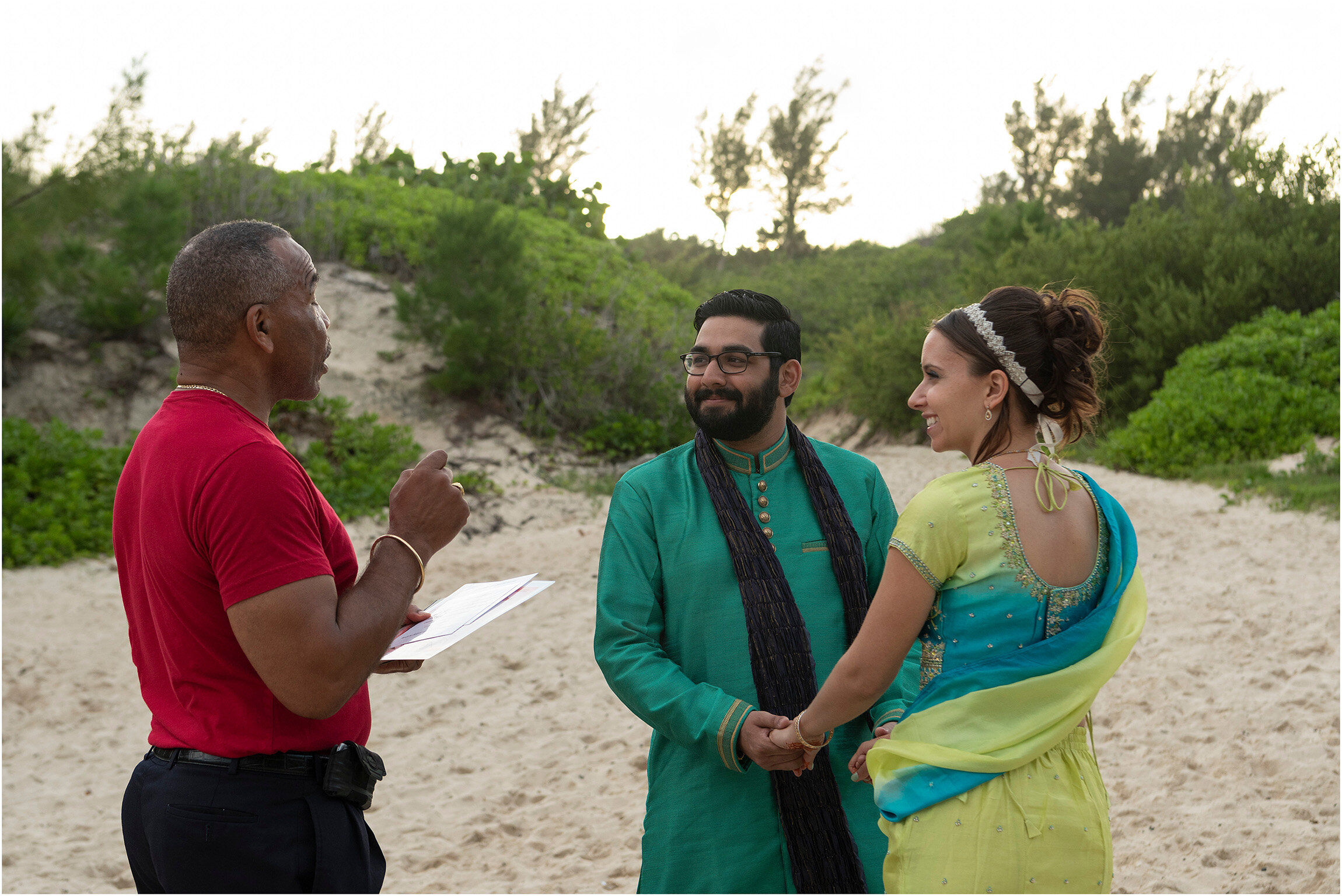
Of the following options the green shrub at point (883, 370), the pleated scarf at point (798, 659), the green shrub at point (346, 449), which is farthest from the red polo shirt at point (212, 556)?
the green shrub at point (883, 370)

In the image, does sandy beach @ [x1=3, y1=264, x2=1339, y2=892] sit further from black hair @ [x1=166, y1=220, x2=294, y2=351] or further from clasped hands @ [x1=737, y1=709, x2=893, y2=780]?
black hair @ [x1=166, y1=220, x2=294, y2=351]

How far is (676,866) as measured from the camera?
2305 millimetres

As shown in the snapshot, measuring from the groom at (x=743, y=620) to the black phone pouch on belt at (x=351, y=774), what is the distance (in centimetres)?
61

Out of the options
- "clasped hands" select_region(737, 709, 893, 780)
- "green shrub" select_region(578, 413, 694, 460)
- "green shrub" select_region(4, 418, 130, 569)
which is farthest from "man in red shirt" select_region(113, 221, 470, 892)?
"green shrub" select_region(578, 413, 694, 460)

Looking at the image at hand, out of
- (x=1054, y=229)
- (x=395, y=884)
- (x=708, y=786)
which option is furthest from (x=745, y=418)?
(x=1054, y=229)

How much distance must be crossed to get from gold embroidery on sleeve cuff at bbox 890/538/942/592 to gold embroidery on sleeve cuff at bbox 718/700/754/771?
0.57 meters

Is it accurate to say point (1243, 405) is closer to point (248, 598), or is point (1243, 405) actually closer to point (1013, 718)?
point (1013, 718)

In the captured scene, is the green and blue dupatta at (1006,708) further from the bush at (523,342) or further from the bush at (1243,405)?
the bush at (523,342)

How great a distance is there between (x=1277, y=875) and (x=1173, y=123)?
27384mm

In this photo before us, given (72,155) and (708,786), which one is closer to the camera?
(708,786)

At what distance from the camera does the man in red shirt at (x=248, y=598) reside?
1595 millimetres

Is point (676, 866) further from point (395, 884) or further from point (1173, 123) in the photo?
point (1173, 123)

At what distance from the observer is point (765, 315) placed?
2629 mm

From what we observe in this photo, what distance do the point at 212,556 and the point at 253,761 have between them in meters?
0.39
